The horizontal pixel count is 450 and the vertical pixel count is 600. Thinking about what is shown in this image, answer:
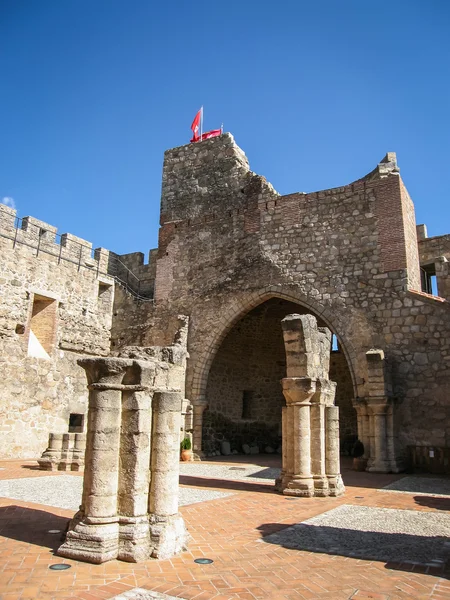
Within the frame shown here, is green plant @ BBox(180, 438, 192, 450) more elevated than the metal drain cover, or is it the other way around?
green plant @ BBox(180, 438, 192, 450)

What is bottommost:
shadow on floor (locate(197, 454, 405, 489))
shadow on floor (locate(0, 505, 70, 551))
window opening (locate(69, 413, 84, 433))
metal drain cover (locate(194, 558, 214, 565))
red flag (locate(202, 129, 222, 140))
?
metal drain cover (locate(194, 558, 214, 565))

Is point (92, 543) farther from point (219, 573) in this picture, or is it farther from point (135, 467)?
point (219, 573)

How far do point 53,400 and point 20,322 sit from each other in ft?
8.59

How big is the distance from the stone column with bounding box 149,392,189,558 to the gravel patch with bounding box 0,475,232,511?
8.39 feet

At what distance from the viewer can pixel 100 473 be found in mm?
5094

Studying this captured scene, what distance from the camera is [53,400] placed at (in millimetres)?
16016

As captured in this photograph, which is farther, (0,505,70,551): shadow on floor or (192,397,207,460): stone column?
(192,397,207,460): stone column

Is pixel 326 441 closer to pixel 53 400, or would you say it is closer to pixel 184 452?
pixel 184 452

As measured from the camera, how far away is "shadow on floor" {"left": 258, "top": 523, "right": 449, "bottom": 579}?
4891 mm

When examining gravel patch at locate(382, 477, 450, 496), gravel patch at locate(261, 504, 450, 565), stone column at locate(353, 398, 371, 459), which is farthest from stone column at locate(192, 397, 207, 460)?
gravel patch at locate(261, 504, 450, 565)

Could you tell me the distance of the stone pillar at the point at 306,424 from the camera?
9.10 meters

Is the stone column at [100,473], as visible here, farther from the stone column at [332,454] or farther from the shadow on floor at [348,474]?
the shadow on floor at [348,474]

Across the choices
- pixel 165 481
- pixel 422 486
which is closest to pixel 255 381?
pixel 422 486

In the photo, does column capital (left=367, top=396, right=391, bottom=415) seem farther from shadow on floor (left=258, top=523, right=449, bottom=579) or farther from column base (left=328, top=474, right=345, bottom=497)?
shadow on floor (left=258, top=523, right=449, bottom=579)
